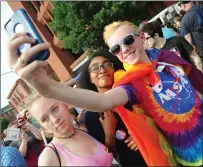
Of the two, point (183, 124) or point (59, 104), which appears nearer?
point (59, 104)

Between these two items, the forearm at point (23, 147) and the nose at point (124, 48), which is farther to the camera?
the forearm at point (23, 147)

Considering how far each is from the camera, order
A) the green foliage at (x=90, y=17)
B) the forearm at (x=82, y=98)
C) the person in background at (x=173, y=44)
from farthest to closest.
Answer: the green foliage at (x=90, y=17) → the person in background at (x=173, y=44) → the forearm at (x=82, y=98)

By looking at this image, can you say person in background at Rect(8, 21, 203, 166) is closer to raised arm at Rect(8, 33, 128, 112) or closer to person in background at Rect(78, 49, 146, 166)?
raised arm at Rect(8, 33, 128, 112)

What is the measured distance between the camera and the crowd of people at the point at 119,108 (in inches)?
57.4

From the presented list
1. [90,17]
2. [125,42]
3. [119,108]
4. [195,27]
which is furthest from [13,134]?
[90,17]

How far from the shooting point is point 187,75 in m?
2.08

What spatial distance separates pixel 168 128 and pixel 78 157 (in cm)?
55

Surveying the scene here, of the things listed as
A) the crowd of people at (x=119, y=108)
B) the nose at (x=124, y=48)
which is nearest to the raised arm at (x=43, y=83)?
the crowd of people at (x=119, y=108)

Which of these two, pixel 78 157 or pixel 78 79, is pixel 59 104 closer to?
pixel 78 157

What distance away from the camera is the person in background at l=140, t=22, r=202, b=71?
3538mm

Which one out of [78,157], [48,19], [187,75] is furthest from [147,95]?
[48,19]

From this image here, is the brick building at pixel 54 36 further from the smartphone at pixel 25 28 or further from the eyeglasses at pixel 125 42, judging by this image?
the smartphone at pixel 25 28

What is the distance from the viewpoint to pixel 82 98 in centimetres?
146

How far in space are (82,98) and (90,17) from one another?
→ 50.4 ft
